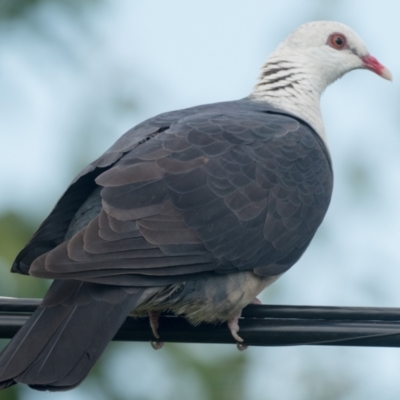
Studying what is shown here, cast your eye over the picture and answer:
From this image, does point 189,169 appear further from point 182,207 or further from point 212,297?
point 212,297

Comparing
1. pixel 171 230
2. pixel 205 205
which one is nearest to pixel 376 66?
pixel 205 205

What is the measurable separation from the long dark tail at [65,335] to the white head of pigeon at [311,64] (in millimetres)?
2541

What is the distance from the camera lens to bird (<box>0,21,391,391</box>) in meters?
3.68

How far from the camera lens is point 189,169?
437 centimetres

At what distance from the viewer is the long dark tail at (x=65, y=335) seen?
3.49 metres

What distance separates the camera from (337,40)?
634 centimetres

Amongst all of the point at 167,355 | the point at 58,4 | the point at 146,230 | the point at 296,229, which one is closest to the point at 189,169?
the point at 146,230

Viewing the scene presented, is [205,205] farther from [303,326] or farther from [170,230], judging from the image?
[303,326]

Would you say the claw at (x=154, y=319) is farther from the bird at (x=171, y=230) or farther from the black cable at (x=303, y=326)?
the black cable at (x=303, y=326)

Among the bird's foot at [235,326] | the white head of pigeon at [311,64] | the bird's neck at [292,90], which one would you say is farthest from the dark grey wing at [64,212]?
the white head of pigeon at [311,64]

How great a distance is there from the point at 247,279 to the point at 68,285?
1050mm

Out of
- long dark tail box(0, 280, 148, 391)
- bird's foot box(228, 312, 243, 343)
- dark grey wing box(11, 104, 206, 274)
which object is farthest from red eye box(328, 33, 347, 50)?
long dark tail box(0, 280, 148, 391)

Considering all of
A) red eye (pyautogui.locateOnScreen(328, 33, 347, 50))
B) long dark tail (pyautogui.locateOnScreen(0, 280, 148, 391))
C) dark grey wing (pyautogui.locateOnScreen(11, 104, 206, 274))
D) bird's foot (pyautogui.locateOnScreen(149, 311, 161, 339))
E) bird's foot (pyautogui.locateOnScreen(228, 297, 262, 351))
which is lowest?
bird's foot (pyautogui.locateOnScreen(228, 297, 262, 351))

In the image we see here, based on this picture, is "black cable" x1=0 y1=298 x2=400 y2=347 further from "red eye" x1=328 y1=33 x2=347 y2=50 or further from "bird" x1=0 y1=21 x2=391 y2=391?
"red eye" x1=328 y1=33 x2=347 y2=50
